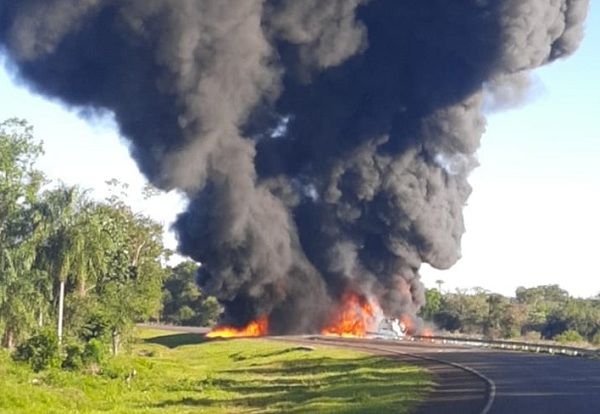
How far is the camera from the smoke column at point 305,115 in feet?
190

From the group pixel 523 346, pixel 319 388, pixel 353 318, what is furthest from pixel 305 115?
pixel 319 388

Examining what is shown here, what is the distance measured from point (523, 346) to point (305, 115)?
862 inches

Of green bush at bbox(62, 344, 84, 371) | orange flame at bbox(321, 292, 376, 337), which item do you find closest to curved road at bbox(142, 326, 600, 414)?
green bush at bbox(62, 344, 84, 371)

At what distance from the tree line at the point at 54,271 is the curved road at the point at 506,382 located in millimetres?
13068

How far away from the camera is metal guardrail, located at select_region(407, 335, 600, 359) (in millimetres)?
50000

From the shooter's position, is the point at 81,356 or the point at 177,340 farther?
the point at 177,340

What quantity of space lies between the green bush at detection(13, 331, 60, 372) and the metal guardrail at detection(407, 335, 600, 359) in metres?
23.9

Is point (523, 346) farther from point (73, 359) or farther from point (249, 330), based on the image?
point (73, 359)

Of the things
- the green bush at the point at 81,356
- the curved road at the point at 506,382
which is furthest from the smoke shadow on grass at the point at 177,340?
the green bush at the point at 81,356

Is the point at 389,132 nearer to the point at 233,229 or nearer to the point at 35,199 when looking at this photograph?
the point at 233,229

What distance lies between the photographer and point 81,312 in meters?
48.7

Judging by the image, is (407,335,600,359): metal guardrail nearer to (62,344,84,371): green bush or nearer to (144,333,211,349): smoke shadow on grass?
(144,333,211,349): smoke shadow on grass

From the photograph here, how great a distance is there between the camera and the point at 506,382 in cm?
3150

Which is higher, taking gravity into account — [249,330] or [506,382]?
[249,330]
